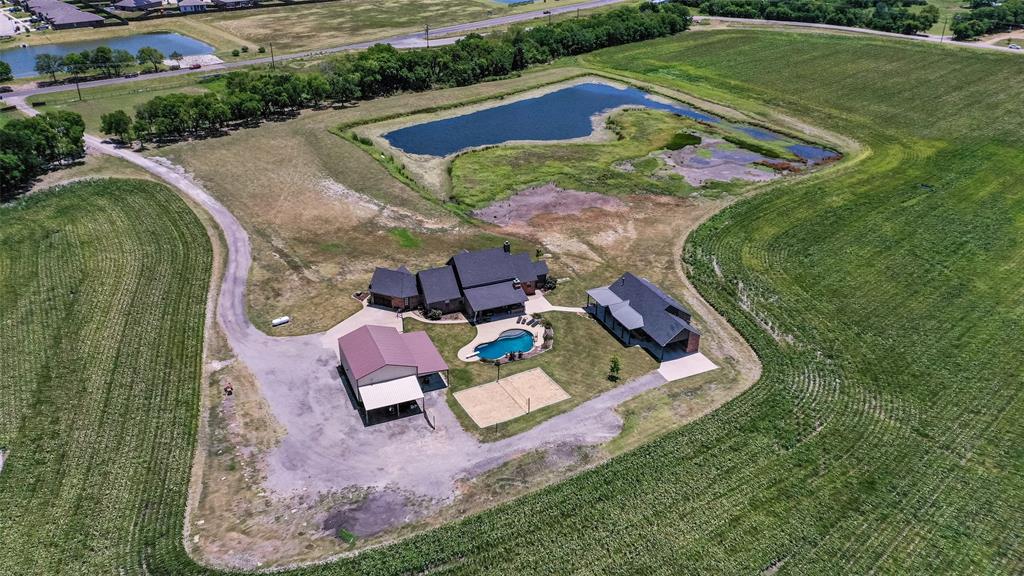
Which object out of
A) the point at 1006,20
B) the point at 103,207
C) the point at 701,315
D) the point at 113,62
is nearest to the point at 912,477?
the point at 701,315

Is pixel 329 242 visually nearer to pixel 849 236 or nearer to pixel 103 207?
pixel 103 207

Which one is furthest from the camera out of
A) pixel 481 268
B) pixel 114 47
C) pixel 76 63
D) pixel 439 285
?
pixel 114 47

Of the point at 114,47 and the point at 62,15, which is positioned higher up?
the point at 62,15

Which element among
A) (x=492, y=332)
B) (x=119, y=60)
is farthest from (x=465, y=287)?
(x=119, y=60)

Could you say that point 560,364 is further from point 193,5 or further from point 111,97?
point 193,5

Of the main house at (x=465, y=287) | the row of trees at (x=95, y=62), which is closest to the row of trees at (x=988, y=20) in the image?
the main house at (x=465, y=287)

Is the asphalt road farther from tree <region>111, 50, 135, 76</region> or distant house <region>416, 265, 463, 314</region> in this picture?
distant house <region>416, 265, 463, 314</region>

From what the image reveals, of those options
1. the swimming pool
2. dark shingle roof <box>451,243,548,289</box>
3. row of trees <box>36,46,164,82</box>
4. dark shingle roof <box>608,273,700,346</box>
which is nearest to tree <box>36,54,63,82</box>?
row of trees <box>36,46,164,82</box>
